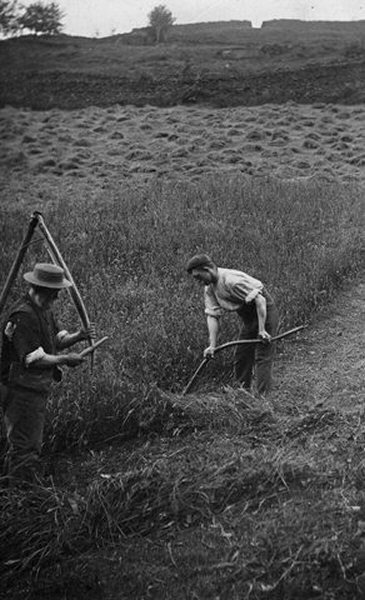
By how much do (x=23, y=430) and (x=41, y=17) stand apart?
44.5ft

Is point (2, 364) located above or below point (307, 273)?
above

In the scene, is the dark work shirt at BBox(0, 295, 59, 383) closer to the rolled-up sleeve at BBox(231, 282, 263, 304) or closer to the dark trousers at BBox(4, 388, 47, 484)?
the dark trousers at BBox(4, 388, 47, 484)

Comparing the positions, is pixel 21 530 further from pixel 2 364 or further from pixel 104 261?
pixel 104 261

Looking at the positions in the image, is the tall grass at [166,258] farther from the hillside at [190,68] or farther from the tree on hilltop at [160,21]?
the tree on hilltop at [160,21]

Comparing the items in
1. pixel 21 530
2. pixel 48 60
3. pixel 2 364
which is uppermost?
pixel 48 60

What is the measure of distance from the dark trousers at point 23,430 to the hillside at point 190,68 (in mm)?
17698

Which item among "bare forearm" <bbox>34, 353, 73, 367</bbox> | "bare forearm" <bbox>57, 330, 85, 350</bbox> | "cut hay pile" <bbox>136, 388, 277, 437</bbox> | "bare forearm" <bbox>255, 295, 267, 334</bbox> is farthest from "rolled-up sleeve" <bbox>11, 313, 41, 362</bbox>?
"bare forearm" <bbox>255, 295, 267, 334</bbox>

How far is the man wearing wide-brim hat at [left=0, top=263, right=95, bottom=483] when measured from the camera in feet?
18.6

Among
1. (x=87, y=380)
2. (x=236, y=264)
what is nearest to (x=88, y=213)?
(x=236, y=264)

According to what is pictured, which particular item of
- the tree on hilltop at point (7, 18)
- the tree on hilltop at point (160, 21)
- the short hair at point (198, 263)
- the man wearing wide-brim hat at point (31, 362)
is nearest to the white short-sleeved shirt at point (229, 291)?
the short hair at point (198, 263)

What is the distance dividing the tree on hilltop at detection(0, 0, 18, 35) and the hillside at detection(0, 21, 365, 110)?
7.06 m

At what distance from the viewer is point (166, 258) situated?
36.3ft

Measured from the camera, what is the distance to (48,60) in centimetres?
2328

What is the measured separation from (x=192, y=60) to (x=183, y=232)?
14164mm
